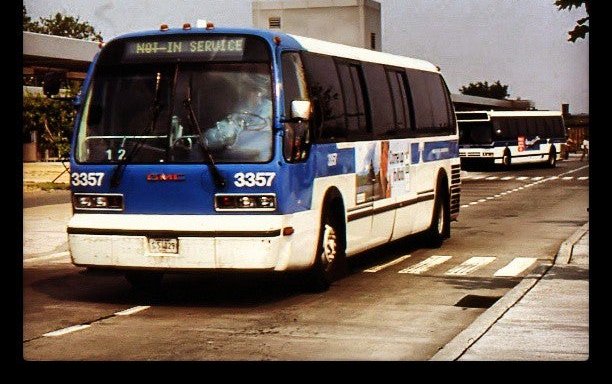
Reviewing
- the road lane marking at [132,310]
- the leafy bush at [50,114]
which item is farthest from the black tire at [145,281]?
the leafy bush at [50,114]

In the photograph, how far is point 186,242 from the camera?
12.3 meters

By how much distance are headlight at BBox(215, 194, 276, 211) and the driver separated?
0.52 metres

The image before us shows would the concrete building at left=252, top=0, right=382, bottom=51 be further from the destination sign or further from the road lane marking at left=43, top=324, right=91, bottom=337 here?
the road lane marking at left=43, top=324, right=91, bottom=337

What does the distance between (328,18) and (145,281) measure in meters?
46.6

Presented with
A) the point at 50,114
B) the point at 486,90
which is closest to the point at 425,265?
the point at 50,114

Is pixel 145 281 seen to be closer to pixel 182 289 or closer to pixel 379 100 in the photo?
pixel 182 289

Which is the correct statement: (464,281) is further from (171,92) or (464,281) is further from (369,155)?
(171,92)

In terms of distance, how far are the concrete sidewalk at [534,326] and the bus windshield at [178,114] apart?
2.78 metres

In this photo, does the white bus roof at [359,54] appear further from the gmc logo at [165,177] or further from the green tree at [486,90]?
the green tree at [486,90]

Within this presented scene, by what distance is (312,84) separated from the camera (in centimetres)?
1363

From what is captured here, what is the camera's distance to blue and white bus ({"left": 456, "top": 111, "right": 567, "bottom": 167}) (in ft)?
A: 193

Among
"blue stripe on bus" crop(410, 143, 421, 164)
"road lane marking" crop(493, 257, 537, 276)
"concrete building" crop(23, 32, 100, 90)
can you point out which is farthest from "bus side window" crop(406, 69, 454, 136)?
"concrete building" crop(23, 32, 100, 90)
